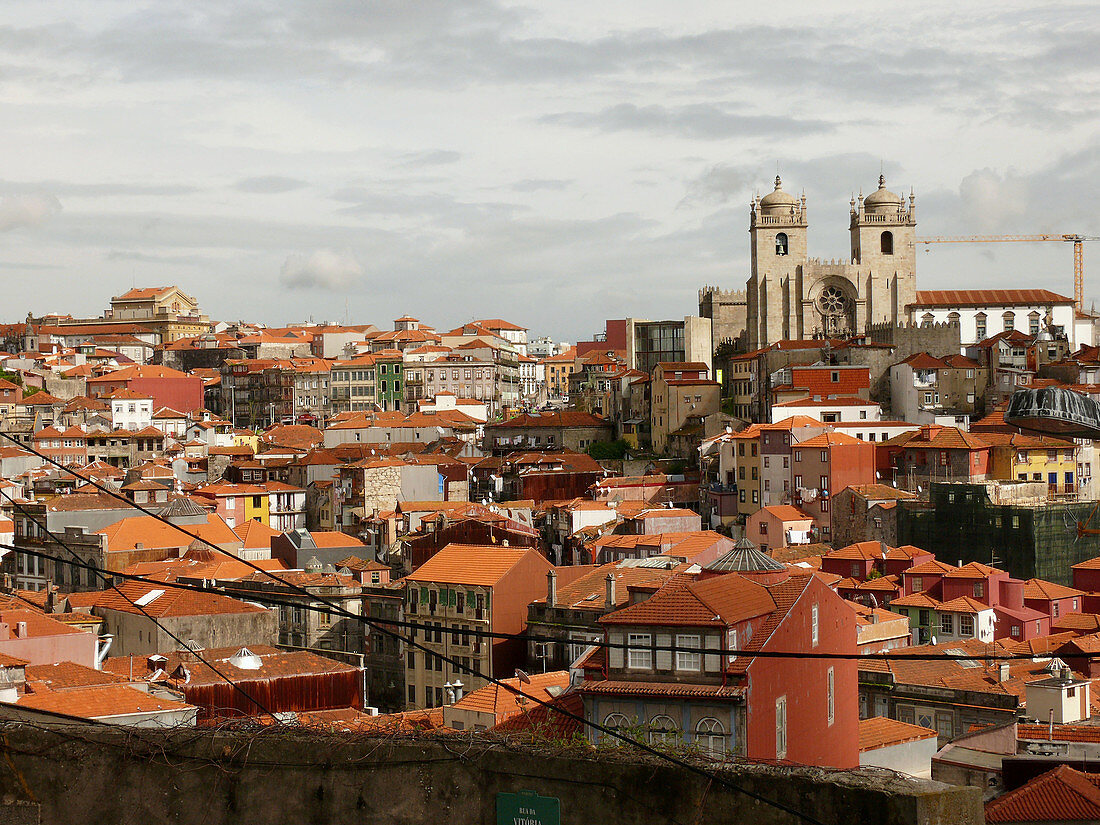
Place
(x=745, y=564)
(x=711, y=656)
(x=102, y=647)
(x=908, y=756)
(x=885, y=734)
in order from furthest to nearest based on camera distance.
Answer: (x=102, y=647) < (x=745, y=564) < (x=885, y=734) < (x=908, y=756) < (x=711, y=656)

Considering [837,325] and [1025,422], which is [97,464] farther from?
[1025,422]

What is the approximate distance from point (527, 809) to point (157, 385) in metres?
91.9

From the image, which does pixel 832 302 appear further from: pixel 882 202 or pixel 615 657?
pixel 615 657

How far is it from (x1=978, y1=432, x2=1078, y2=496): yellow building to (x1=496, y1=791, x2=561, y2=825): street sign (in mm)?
47239

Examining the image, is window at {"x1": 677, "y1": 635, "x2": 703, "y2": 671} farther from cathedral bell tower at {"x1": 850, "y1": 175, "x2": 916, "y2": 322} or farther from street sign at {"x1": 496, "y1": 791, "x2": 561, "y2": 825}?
cathedral bell tower at {"x1": 850, "y1": 175, "x2": 916, "y2": 322}

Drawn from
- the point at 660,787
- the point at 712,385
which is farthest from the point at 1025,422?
the point at 660,787

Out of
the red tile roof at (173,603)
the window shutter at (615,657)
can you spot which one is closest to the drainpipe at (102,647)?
the red tile roof at (173,603)

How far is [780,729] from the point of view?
723 inches

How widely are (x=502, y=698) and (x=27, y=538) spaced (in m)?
32.6

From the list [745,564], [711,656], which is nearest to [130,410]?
[745,564]

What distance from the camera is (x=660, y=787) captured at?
6543 mm

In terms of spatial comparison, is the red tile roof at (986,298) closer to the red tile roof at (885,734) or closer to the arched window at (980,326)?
the arched window at (980,326)

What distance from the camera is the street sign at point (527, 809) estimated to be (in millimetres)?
6664

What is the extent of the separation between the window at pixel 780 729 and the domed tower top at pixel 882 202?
6217 centimetres
